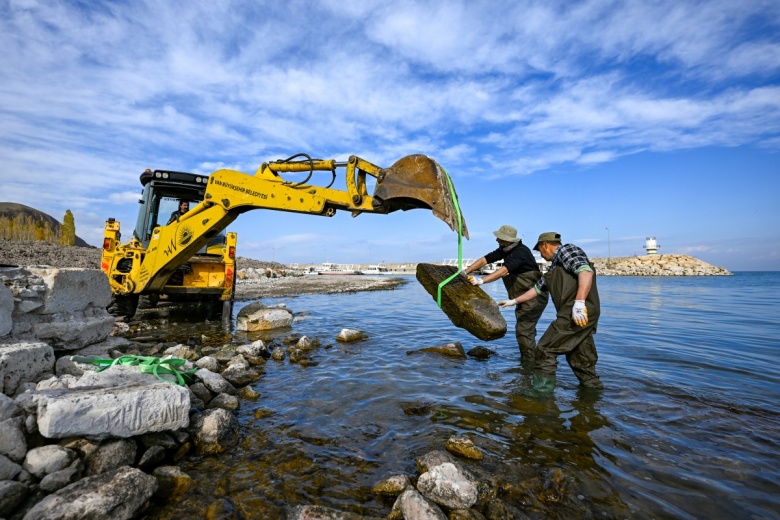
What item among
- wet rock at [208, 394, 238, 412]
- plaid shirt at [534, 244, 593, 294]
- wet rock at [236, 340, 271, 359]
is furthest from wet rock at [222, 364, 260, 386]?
plaid shirt at [534, 244, 593, 294]

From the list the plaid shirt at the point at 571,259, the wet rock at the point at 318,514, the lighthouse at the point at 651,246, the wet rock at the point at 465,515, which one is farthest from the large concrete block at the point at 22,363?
the lighthouse at the point at 651,246

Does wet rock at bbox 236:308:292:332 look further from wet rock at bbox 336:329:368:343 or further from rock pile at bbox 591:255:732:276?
rock pile at bbox 591:255:732:276

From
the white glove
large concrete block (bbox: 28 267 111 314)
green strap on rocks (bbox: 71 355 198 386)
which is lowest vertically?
green strap on rocks (bbox: 71 355 198 386)

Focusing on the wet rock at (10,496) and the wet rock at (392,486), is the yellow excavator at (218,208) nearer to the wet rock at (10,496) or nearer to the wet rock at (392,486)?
the wet rock at (392,486)

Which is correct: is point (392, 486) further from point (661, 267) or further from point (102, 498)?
point (661, 267)

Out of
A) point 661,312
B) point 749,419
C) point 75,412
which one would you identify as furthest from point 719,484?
point 661,312

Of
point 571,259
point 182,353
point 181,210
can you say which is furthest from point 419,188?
point 181,210

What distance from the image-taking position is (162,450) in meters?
3.03

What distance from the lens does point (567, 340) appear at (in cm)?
480

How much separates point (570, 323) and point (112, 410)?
15.4 ft

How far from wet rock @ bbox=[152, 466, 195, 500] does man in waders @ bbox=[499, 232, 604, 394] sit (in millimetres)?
3871

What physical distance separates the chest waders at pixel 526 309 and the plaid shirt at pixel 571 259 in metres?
1.15

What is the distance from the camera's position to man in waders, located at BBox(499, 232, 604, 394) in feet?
15.3

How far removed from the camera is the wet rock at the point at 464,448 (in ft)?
10.5
